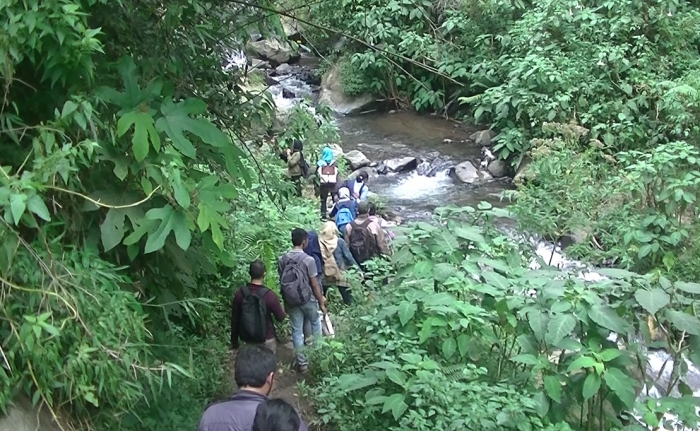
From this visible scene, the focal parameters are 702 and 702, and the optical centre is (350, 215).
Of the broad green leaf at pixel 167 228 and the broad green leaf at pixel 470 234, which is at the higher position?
the broad green leaf at pixel 167 228

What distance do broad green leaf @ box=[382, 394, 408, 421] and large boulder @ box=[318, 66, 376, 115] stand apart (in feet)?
43.1

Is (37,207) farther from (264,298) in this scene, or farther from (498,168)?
(498,168)

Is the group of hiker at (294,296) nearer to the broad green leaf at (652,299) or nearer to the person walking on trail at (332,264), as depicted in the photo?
the person walking on trail at (332,264)

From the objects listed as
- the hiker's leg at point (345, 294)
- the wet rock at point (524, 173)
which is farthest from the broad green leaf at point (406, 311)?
the wet rock at point (524, 173)

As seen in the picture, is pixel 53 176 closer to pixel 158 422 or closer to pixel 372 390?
pixel 158 422

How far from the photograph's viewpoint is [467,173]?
1313 cm

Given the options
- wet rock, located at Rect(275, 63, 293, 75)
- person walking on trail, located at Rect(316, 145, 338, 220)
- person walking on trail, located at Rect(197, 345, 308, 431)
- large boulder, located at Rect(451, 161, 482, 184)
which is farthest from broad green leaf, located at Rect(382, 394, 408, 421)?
wet rock, located at Rect(275, 63, 293, 75)

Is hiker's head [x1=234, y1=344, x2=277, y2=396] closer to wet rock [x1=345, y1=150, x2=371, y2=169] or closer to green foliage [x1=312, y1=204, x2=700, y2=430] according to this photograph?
green foliage [x1=312, y1=204, x2=700, y2=430]

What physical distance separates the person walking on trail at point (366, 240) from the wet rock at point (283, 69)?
1362cm

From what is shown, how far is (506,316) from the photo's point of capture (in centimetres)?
432

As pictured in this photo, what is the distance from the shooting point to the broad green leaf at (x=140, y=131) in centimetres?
277

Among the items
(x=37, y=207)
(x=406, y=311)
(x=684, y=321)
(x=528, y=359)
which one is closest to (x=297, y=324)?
(x=406, y=311)

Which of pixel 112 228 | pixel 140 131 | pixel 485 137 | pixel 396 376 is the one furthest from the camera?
pixel 485 137

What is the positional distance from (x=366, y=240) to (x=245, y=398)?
14.3ft
